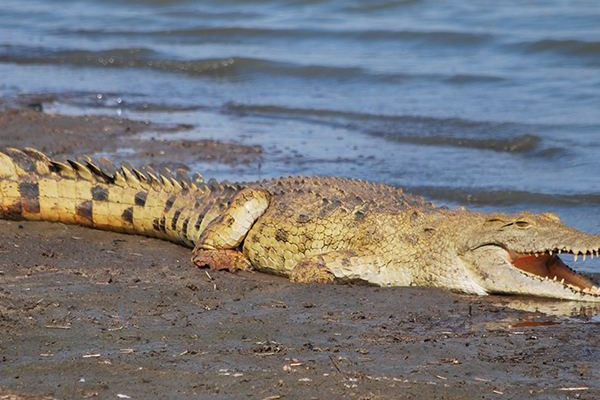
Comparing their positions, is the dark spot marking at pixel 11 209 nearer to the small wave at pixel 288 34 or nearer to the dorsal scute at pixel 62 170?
the dorsal scute at pixel 62 170

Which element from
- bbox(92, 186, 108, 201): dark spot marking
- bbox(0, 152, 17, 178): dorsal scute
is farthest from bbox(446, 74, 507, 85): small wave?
bbox(0, 152, 17, 178): dorsal scute

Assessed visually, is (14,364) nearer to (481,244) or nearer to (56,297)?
(56,297)

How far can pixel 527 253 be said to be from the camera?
658cm

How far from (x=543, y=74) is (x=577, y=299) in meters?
8.90

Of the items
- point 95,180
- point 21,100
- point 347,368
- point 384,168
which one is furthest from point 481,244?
point 21,100

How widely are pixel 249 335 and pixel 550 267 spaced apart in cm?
209

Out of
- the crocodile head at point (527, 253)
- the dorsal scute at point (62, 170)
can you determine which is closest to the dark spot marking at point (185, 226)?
the dorsal scute at point (62, 170)

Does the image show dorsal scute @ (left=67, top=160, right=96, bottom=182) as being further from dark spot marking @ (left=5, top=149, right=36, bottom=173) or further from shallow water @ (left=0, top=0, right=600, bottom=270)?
shallow water @ (left=0, top=0, right=600, bottom=270)

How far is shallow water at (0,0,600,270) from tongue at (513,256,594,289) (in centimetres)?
74

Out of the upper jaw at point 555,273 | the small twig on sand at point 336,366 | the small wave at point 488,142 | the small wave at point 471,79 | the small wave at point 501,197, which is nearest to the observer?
the small twig on sand at point 336,366

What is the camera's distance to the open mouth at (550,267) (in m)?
6.50

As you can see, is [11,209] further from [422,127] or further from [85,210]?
[422,127]

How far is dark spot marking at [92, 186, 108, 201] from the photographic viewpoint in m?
7.72

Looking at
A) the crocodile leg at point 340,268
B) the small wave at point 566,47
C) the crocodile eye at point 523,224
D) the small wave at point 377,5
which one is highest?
the small wave at point 377,5
